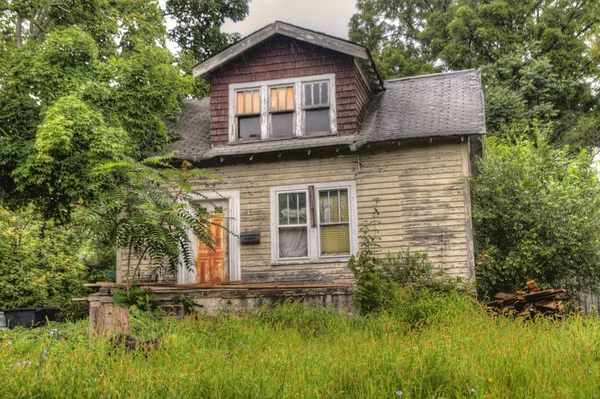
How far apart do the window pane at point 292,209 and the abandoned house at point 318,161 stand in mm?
24

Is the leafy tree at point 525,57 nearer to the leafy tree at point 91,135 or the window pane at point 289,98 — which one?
the window pane at point 289,98

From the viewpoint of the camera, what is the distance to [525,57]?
24.7m

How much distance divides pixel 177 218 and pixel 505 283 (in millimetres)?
7644

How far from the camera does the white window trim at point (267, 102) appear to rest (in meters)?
13.4

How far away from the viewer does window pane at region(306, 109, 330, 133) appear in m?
13.5

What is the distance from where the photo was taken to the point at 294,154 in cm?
1320

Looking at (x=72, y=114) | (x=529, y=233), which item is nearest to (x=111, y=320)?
(x=72, y=114)

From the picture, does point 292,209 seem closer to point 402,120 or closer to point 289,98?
point 289,98

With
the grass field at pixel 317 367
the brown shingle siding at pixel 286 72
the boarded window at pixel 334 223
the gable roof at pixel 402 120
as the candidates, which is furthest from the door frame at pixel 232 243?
the grass field at pixel 317 367

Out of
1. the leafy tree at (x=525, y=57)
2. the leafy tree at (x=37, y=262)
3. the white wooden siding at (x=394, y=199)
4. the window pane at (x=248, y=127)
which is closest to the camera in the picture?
the white wooden siding at (x=394, y=199)

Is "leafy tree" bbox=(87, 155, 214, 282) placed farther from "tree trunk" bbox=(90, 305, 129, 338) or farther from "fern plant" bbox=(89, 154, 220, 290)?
"tree trunk" bbox=(90, 305, 129, 338)

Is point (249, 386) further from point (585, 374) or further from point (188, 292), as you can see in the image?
point (188, 292)

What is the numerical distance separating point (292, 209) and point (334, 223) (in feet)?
3.27

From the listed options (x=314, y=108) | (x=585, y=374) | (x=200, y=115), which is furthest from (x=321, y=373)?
(x=200, y=115)
